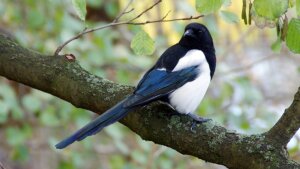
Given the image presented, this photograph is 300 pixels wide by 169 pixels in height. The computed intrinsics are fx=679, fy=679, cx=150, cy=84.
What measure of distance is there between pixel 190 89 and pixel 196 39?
0.33 meters

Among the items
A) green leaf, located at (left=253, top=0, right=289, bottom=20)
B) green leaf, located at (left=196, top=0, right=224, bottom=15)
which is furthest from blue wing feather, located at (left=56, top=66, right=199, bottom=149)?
green leaf, located at (left=253, top=0, right=289, bottom=20)

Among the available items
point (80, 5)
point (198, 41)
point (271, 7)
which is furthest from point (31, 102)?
point (271, 7)

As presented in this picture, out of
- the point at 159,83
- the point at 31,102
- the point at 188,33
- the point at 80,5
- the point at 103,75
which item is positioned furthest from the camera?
the point at 103,75

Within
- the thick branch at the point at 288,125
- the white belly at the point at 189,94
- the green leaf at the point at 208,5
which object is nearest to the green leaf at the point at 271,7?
the green leaf at the point at 208,5

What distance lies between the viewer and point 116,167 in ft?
13.5

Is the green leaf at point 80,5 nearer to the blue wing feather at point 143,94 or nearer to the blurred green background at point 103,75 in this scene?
the blue wing feather at point 143,94

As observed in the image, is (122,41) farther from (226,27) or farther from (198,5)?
(198,5)

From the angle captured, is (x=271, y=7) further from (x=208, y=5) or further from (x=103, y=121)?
(x=103, y=121)

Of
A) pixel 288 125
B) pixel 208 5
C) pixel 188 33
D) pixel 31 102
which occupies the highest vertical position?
pixel 208 5

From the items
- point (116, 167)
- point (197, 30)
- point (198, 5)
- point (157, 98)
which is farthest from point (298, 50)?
point (116, 167)

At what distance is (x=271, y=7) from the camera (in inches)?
60.2

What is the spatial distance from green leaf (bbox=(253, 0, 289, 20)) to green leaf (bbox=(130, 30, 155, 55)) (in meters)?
0.59

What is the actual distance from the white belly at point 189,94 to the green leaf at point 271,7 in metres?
0.81

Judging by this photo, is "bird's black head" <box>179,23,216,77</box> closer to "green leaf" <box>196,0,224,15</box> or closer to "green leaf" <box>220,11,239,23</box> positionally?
"green leaf" <box>220,11,239,23</box>
